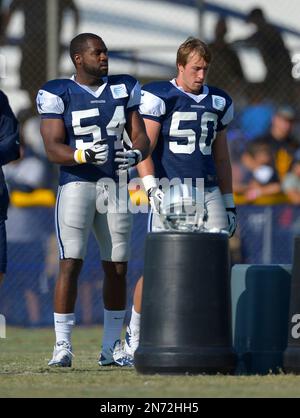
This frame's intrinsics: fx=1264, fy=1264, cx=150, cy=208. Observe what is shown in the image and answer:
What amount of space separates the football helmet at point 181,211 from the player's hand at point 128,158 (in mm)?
481

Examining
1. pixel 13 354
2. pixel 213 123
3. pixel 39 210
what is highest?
pixel 213 123

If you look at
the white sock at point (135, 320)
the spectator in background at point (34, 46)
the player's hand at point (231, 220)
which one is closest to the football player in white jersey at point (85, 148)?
the white sock at point (135, 320)

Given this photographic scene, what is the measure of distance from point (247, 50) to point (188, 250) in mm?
7332

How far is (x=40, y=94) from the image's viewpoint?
861 centimetres

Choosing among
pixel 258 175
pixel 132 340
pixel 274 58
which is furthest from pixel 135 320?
pixel 274 58

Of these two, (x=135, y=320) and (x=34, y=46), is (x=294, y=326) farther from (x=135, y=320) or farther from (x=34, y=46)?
(x=34, y=46)

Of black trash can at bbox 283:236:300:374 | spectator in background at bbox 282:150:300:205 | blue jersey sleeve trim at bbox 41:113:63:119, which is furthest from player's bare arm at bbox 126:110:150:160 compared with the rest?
spectator in background at bbox 282:150:300:205

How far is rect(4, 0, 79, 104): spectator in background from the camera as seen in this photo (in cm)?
1419

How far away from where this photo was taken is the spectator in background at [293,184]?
14.1 m

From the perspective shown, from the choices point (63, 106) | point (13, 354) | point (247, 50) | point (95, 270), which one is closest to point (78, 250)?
point (63, 106)

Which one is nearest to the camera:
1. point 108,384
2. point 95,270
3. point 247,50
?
point 108,384

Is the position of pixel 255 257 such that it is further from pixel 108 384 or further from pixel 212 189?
pixel 108 384

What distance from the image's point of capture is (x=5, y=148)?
847 centimetres

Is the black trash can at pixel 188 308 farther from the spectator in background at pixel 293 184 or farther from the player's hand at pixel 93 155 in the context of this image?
the spectator in background at pixel 293 184
